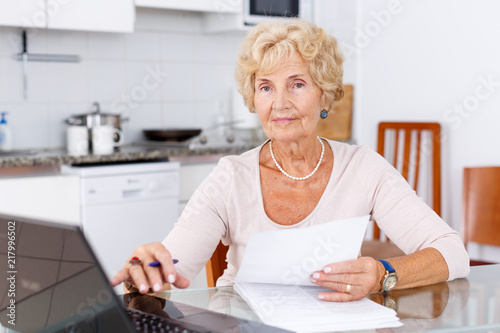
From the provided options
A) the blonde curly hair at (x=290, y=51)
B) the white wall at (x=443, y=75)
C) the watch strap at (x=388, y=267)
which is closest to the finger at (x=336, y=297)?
the watch strap at (x=388, y=267)

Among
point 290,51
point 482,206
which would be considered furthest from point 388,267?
point 482,206

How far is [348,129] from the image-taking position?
3.70m

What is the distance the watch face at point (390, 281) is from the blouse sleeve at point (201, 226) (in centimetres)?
44

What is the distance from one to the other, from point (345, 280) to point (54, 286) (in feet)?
1.75

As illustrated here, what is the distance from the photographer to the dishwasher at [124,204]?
285 centimetres

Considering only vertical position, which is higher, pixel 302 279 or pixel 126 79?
pixel 126 79

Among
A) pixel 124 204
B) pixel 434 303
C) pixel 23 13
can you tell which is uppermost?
pixel 23 13

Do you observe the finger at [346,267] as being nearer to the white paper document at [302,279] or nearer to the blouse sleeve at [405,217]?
the white paper document at [302,279]

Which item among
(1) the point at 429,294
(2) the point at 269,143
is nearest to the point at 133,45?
(2) the point at 269,143

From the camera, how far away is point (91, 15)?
9.93 ft

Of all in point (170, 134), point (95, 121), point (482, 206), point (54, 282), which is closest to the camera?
point (54, 282)

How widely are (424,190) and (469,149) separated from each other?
375mm

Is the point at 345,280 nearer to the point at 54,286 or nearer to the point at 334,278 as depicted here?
the point at 334,278

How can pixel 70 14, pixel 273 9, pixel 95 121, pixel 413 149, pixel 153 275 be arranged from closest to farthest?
pixel 153 275
pixel 70 14
pixel 95 121
pixel 413 149
pixel 273 9
